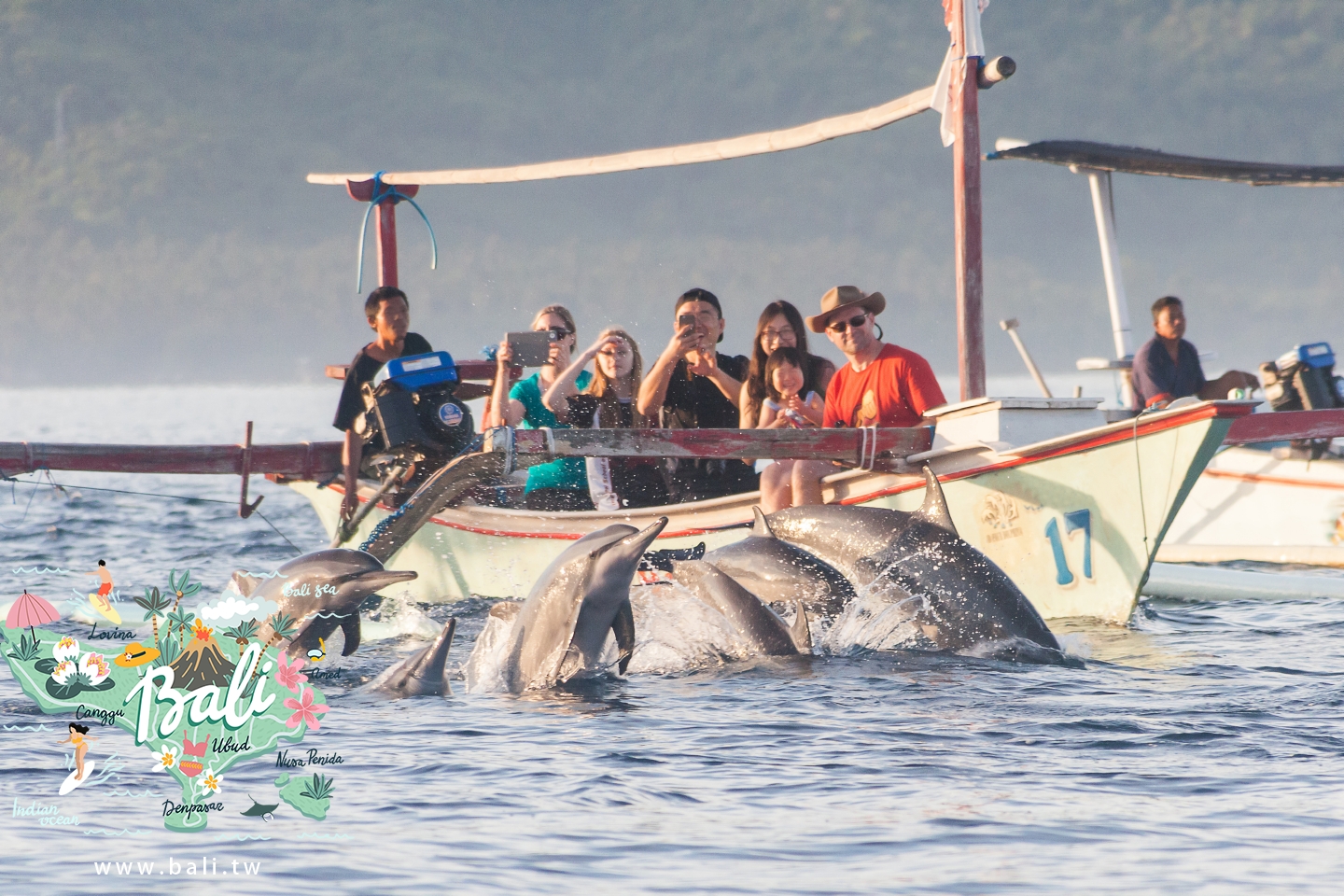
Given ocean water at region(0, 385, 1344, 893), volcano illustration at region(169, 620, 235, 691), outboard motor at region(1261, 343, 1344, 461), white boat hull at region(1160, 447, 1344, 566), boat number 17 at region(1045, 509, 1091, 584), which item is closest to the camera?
ocean water at region(0, 385, 1344, 893)

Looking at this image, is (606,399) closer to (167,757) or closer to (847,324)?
(847,324)

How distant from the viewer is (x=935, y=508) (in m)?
6.98

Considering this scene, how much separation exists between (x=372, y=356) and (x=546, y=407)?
3.96 feet

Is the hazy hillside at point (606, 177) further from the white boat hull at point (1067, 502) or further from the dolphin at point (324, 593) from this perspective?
the dolphin at point (324, 593)

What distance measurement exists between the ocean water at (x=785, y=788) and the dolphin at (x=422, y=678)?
2.7 inches

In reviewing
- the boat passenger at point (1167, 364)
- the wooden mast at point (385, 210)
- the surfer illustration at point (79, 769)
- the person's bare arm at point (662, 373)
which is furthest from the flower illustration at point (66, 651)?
the boat passenger at point (1167, 364)

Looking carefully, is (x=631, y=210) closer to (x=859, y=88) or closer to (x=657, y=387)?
(x=859, y=88)

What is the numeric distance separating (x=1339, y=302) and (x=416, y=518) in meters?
119

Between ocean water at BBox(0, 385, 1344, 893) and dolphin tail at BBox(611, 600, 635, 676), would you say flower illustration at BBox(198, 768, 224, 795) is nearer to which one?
ocean water at BBox(0, 385, 1344, 893)

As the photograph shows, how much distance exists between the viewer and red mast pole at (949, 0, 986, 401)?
26.9 ft

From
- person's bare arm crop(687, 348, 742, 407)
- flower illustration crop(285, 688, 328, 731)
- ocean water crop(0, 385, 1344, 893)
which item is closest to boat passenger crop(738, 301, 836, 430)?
person's bare arm crop(687, 348, 742, 407)

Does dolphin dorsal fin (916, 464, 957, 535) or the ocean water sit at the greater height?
dolphin dorsal fin (916, 464, 957, 535)

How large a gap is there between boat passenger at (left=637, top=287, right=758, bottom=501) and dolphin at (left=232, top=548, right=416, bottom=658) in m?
2.52

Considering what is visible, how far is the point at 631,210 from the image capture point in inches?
5876
